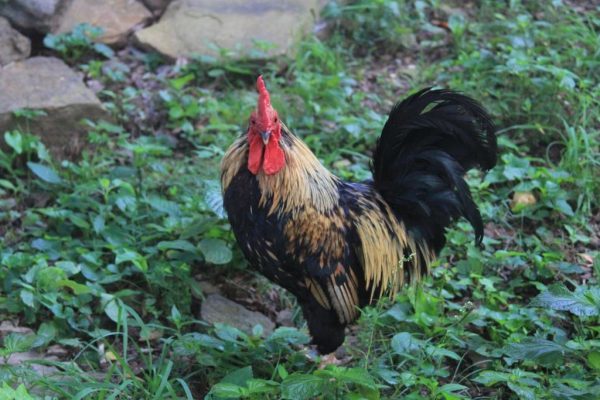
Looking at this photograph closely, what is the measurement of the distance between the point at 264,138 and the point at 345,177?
187 cm

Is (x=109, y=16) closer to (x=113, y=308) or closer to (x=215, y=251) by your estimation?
(x=215, y=251)

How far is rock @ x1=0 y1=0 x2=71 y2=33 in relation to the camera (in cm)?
605

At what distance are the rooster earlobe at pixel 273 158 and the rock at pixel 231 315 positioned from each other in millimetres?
1102

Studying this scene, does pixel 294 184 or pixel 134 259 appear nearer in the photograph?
pixel 294 184

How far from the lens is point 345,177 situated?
515cm

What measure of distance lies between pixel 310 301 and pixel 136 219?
1.40 m

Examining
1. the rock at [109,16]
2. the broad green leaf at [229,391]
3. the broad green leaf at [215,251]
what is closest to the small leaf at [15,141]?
the broad green leaf at [215,251]

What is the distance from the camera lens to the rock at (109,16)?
642cm

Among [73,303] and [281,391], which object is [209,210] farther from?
[281,391]

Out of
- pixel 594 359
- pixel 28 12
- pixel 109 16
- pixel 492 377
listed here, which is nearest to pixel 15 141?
pixel 28 12

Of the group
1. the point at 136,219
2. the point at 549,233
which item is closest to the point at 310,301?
the point at 136,219

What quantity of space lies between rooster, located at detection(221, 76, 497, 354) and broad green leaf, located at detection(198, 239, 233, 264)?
555 mm

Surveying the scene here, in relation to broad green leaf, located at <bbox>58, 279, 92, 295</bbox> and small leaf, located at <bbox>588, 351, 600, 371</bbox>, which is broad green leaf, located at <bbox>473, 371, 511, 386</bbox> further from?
broad green leaf, located at <bbox>58, 279, 92, 295</bbox>

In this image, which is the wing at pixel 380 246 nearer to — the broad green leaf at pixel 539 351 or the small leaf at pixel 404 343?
the small leaf at pixel 404 343
